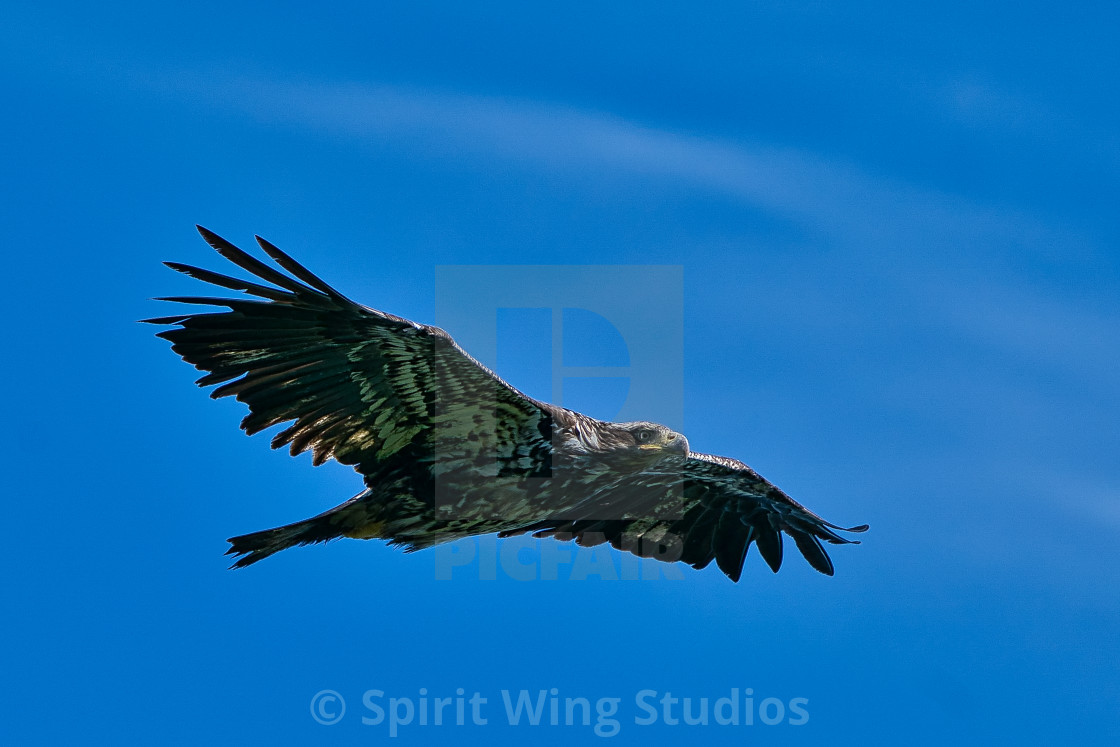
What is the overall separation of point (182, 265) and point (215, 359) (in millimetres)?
1129

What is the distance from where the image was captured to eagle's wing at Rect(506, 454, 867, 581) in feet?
39.0

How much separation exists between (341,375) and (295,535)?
1.55 meters

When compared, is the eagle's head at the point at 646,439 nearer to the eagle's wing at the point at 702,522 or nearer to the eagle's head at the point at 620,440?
the eagle's head at the point at 620,440

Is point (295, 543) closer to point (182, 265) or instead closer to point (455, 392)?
point (455, 392)

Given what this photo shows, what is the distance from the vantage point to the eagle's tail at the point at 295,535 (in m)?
9.62

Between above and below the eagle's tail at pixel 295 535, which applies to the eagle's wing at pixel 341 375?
above

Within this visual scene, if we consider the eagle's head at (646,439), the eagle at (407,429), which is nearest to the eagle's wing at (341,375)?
the eagle at (407,429)

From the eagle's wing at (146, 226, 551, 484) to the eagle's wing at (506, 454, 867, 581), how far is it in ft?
7.00

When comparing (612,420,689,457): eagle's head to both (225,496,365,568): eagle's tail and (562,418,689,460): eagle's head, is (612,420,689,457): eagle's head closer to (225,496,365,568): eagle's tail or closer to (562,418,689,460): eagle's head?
(562,418,689,460): eagle's head

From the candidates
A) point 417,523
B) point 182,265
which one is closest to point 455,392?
point 417,523

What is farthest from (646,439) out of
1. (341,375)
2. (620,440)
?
(341,375)

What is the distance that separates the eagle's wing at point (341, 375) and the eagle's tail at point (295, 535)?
1.53 ft

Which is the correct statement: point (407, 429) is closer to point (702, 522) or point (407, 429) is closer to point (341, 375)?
point (341, 375)

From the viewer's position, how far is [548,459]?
10352mm
